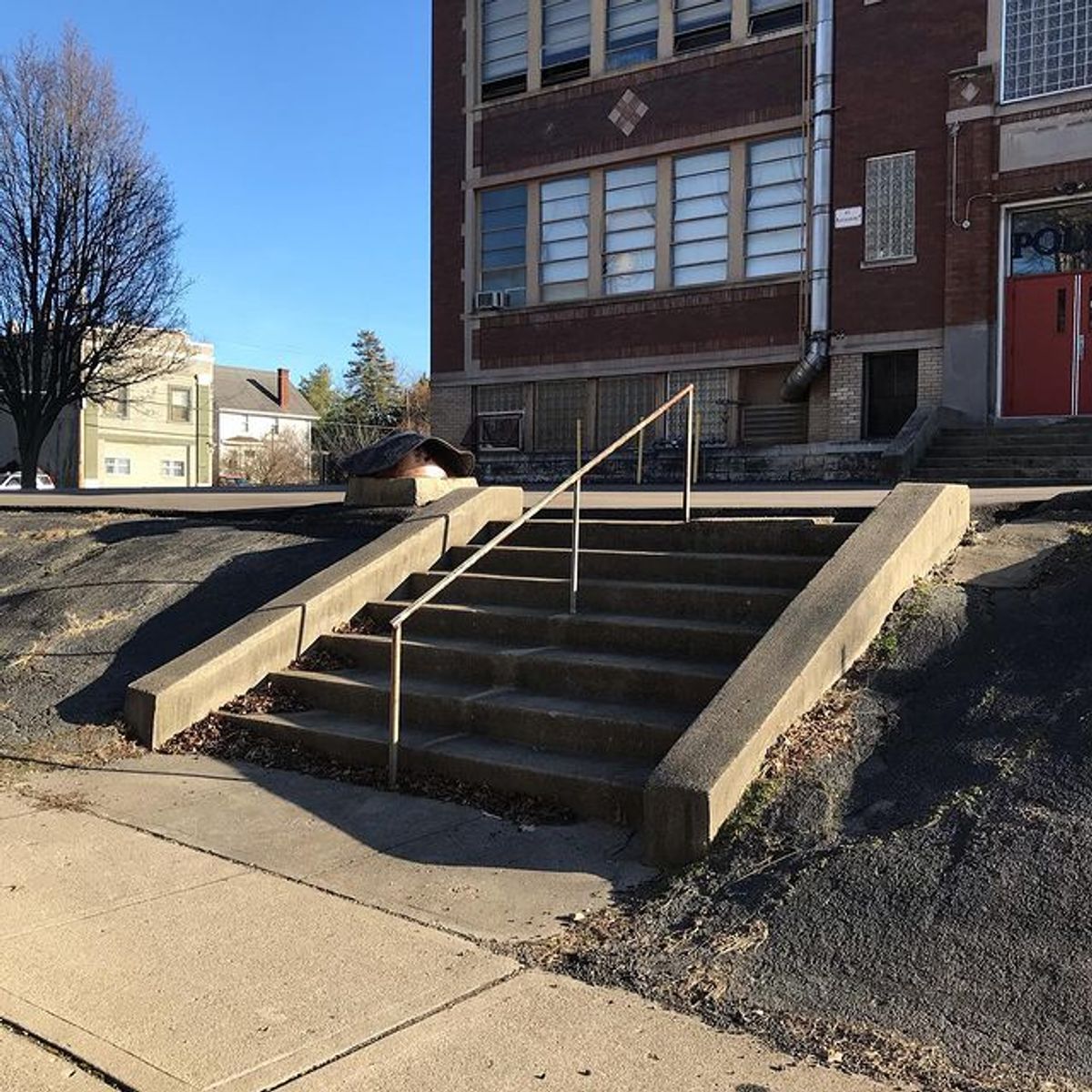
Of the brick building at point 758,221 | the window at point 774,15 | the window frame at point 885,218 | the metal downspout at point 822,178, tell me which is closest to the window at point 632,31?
the brick building at point 758,221

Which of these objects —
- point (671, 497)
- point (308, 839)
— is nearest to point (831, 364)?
point (671, 497)

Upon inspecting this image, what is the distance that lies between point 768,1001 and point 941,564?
3.85 metres

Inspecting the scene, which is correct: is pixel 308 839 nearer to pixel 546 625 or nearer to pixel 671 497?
pixel 546 625

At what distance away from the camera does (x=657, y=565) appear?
724 centimetres

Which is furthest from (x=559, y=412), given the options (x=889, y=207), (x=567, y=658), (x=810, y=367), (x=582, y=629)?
(x=567, y=658)

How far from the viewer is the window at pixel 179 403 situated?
5556cm

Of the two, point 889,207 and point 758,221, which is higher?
point 758,221

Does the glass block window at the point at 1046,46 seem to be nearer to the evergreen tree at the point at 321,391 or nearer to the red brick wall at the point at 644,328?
the red brick wall at the point at 644,328

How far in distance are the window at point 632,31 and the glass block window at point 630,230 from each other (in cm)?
218

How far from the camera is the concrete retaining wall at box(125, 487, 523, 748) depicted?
21.8 feet

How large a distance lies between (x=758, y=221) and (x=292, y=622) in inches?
601

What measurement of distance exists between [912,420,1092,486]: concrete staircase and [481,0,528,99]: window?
12.4 m

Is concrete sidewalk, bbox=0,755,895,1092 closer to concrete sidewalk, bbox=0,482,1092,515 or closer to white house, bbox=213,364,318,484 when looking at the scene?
concrete sidewalk, bbox=0,482,1092,515

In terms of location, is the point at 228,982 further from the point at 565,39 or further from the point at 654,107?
the point at 565,39
